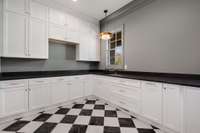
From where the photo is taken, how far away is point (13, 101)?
1.95 meters

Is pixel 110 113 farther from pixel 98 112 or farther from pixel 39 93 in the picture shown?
pixel 39 93

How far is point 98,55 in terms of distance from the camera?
4.04 meters

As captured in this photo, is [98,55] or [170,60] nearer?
[170,60]

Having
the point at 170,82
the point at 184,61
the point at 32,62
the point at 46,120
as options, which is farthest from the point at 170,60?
the point at 32,62

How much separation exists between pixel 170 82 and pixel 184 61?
27.6 inches

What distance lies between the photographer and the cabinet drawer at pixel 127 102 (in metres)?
2.09

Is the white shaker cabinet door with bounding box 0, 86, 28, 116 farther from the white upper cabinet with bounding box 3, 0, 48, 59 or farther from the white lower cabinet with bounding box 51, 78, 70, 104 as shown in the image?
the white upper cabinet with bounding box 3, 0, 48, 59

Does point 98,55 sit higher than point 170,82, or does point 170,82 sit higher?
→ point 98,55

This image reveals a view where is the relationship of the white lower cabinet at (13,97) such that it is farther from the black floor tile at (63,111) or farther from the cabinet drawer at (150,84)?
the cabinet drawer at (150,84)

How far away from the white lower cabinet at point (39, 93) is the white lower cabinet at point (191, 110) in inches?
104

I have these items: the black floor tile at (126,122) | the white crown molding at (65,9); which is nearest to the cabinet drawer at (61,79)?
the black floor tile at (126,122)

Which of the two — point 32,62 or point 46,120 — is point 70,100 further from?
point 32,62

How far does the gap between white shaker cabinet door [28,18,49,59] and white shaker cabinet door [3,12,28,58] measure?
12cm

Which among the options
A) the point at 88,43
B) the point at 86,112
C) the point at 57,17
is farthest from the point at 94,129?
the point at 57,17
